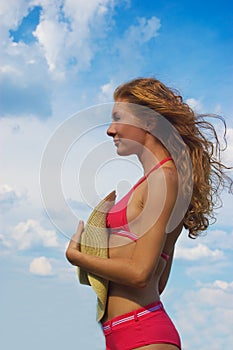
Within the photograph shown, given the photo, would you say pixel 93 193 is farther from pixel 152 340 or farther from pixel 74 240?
pixel 152 340

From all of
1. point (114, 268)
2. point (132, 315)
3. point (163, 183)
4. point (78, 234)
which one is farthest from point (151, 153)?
point (132, 315)

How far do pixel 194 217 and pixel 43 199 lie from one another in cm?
107

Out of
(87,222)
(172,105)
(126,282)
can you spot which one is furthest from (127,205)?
(172,105)

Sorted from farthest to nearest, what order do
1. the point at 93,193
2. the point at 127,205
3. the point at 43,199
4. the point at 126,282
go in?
the point at 93,193, the point at 43,199, the point at 127,205, the point at 126,282

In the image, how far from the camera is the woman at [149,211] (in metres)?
3.26

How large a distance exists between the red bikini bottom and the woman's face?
1.02 m

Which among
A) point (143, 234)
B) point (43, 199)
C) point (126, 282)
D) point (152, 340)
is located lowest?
point (152, 340)

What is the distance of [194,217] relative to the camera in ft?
12.9

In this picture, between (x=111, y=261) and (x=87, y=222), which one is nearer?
(x=111, y=261)

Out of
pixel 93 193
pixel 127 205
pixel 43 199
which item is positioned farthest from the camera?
pixel 93 193

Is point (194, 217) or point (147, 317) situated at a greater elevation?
point (194, 217)

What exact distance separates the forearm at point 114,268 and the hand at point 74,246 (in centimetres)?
2

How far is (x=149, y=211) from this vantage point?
131 inches

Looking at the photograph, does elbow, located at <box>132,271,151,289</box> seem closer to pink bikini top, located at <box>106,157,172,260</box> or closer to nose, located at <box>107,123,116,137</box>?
pink bikini top, located at <box>106,157,172,260</box>
